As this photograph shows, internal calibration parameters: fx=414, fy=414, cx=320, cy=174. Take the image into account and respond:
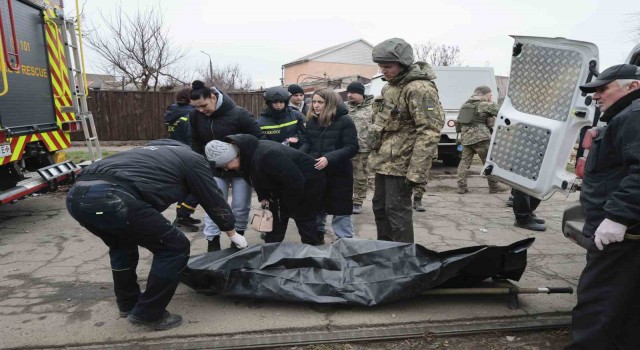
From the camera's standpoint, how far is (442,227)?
4.86 meters

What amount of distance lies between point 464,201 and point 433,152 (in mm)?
3426

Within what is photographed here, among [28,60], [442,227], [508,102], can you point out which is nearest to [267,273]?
[508,102]

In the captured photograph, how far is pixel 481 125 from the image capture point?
248 inches

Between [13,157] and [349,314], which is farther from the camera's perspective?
[13,157]

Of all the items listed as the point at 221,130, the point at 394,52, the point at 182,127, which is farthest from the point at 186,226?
the point at 394,52

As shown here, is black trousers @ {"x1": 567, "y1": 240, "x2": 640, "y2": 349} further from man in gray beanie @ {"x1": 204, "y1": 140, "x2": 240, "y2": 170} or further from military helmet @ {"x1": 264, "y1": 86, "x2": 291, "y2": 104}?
military helmet @ {"x1": 264, "y1": 86, "x2": 291, "y2": 104}

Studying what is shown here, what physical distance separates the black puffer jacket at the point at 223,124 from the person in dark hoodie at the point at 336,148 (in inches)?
23.2

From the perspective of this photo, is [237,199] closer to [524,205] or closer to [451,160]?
[524,205]

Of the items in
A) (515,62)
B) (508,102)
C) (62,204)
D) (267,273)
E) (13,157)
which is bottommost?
(62,204)

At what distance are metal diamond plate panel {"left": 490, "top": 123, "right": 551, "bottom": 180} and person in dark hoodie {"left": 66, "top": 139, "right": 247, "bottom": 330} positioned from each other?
219 centimetres

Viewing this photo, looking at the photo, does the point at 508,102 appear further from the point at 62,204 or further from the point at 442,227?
the point at 62,204

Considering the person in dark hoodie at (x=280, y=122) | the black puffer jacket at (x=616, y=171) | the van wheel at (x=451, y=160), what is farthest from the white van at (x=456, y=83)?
the black puffer jacket at (x=616, y=171)

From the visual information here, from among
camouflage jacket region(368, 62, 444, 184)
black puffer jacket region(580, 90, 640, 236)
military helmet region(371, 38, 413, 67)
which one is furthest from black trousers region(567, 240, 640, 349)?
military helmet region(371, 38, 413, 67)

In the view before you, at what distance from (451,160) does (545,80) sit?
249 inches
